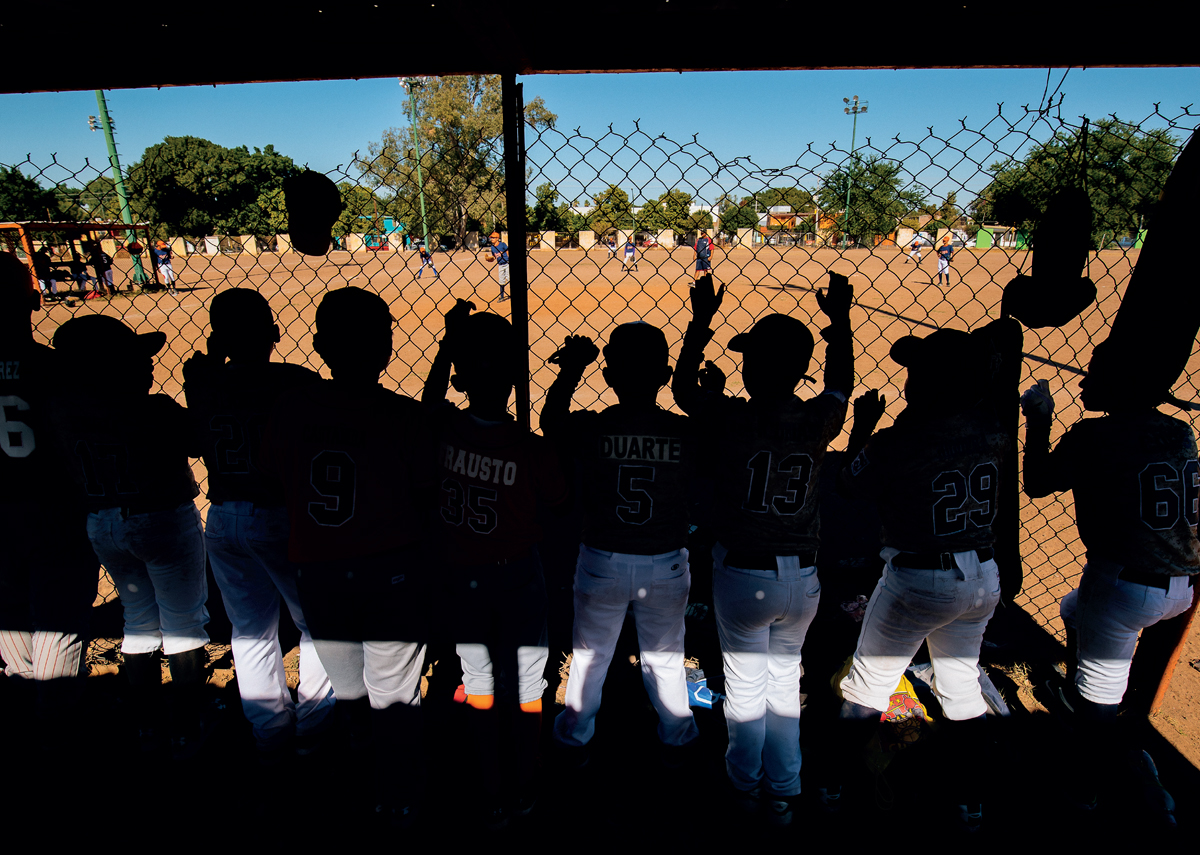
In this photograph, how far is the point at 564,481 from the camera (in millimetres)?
2174

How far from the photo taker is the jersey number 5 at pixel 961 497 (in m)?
2.13

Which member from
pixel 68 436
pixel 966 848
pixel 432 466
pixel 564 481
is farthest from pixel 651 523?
pixel 68 436

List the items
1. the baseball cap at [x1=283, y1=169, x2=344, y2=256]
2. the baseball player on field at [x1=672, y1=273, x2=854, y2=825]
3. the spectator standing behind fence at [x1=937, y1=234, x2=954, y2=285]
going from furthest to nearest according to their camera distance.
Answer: the spectator standing behind fence at [x1=937, y1=234, x2=954, y2=285], the baseball cap at [x1=283, y1=169, x2=344, y2=256], the baseball player on field at [x1=672, y1=273, x2=854, y2=825]

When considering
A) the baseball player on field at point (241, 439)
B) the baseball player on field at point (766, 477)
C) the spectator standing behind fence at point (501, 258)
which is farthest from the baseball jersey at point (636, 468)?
the spectator standing behind fence at point (501, 258)

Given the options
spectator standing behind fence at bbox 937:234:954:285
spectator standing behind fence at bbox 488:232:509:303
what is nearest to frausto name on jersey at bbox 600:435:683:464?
A: spectator standing behind fence at bbox 937:234:954:285

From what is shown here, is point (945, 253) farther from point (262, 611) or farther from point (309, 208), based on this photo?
point (262, 611)

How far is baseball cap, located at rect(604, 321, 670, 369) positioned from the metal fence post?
0.39 m

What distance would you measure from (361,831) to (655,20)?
131 inches

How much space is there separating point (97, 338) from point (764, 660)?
280cm

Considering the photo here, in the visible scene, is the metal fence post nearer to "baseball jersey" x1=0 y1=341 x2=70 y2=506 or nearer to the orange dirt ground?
the orange dirt ground

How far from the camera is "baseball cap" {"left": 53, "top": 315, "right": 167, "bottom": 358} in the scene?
2283mm

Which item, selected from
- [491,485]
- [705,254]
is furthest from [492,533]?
[705,254]

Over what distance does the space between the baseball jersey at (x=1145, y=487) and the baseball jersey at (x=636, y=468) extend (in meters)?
1.44

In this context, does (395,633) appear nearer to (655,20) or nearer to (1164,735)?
(655,20)
